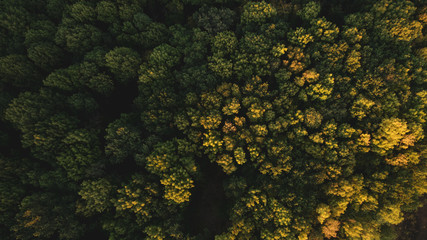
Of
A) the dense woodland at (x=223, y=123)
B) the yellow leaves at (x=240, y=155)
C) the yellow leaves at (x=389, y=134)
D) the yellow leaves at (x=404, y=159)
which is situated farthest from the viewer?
the yellow leaves at (x=240, y=155)

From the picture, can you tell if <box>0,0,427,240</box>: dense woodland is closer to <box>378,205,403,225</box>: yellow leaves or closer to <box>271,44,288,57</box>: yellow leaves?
<box>378,205,403,225</box>: yellow leaves

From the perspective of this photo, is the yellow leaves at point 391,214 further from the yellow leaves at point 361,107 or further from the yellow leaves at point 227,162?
the yellow leaves at point 227,162

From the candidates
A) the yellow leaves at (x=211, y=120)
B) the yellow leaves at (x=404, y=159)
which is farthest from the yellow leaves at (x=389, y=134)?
the yellow leaves at (x=211, y=120)

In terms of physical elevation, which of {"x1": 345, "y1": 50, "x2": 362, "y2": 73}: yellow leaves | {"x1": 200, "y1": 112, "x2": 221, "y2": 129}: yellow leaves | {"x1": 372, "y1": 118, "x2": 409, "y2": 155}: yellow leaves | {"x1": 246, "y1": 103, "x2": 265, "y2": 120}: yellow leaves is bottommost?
{"x1": 372, "y1": 118, "x2": 409, "y2": 155}: yellow leaves

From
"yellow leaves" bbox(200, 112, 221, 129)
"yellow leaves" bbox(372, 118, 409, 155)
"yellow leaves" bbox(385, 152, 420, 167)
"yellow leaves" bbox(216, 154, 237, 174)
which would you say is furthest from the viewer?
"yellow leaves" bbox(200, 112, 221, 129)

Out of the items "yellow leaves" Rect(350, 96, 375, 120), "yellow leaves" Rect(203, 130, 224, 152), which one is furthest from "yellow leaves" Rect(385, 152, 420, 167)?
"yellow leaves" Rect(203, 130, 224, 152)

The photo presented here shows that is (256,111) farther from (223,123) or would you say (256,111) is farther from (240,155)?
(240,155)

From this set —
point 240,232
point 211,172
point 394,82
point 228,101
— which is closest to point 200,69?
point 228,101

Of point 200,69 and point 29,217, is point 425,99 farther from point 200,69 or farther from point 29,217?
point 29,217
